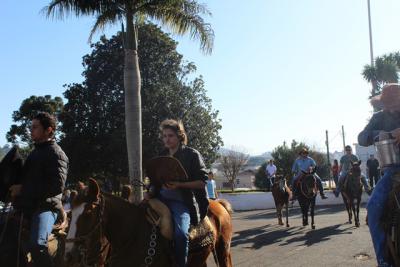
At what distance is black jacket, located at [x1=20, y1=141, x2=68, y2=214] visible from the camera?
215 inches

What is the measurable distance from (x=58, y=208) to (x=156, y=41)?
23647 mm

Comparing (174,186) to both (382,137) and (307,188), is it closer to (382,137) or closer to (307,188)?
(382,137)

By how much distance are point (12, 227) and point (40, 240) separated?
555 millimetres

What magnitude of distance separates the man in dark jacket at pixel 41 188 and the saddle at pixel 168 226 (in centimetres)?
128

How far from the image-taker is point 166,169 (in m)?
4.98

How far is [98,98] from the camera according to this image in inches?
1097

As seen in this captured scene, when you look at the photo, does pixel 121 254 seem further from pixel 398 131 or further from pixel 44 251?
pixel 398 131

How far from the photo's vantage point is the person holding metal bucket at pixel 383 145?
15.8ft

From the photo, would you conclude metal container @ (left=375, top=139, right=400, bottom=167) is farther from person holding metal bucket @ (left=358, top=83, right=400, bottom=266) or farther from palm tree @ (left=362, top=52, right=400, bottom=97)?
palm tree @ (left=362, top=52, right=400, bottom=97)

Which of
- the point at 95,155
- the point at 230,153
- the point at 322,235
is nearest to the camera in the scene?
the point at 322,235

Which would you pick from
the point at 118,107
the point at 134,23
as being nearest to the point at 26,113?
the point at 118,107

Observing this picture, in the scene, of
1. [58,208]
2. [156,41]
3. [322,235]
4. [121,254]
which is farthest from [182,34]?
[156,41]

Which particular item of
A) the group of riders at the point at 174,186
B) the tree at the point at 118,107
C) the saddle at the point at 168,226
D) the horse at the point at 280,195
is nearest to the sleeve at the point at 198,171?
the group of riders at the point at 174,186

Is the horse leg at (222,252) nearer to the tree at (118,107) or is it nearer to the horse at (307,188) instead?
the horse at (307,188)
